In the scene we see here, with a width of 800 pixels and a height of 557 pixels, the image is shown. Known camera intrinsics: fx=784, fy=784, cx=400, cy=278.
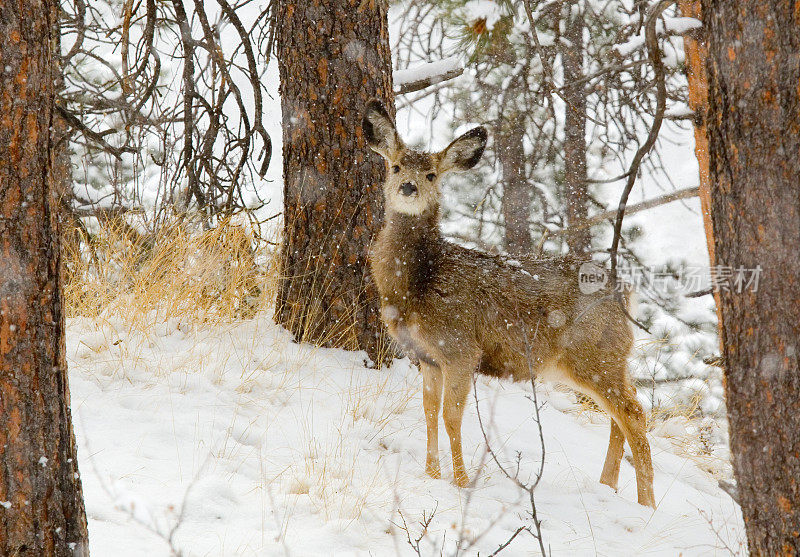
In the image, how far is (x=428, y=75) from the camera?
7629 mm

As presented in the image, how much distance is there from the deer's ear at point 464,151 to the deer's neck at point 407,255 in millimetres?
383

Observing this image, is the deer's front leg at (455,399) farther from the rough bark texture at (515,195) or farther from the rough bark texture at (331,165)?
the rough bark texture at (515,195)

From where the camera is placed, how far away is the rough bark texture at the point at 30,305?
2.97m

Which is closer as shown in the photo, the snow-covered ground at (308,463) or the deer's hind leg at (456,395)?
the snow-covered ground at (308,463)

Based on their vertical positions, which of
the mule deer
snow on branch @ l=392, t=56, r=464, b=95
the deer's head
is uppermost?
snow on branch @ l=392, t=56, r=464, b=95

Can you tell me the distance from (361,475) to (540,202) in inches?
336

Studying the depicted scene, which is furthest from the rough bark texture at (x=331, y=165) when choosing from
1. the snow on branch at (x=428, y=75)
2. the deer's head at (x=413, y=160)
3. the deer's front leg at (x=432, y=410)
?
the deer's front leg at (x=432, y=410)

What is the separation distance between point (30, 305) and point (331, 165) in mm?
4150

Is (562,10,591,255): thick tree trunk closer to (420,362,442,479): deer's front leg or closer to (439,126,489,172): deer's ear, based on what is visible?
(439,126,489,172): deer's ear

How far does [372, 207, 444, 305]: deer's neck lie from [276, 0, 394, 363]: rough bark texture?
2.94 feet

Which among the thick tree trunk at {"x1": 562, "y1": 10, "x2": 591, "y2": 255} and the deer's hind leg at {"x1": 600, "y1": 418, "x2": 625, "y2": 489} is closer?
the deer's hind leg at {"x1": 600, "y1": 418, "x2": 625, "y2": 489}

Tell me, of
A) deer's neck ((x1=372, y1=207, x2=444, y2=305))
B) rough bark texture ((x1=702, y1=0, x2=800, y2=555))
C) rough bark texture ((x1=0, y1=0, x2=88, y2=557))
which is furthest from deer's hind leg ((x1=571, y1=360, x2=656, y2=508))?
rough bark texture ((x1=0, y1=0, x2=88, y2=557))

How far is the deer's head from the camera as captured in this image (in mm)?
6000

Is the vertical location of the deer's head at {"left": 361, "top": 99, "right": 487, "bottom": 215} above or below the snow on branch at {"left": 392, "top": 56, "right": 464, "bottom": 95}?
below
